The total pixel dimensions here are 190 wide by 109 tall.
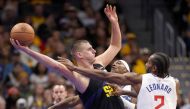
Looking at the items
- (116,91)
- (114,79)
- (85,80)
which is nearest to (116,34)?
(116,91)

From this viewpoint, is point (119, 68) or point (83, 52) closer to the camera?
point (83, 52)

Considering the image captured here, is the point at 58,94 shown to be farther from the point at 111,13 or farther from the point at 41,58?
the point at 41,58

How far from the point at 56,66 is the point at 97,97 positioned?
85 centimetres

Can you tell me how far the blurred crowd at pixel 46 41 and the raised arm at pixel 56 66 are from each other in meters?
5.09

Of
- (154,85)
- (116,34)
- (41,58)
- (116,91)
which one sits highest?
(116,34)

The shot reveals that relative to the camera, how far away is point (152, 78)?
9.44 m

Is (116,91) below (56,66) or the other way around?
below

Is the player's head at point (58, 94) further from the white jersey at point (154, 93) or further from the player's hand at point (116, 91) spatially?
the white jersey at point (154, 93)

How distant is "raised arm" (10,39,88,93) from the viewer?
9.14 m

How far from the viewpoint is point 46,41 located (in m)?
18.0

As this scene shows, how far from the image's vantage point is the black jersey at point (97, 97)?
955 centimetres

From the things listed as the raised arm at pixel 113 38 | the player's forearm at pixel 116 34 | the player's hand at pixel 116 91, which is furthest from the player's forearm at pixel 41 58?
the player's forearm at pixel 116 34

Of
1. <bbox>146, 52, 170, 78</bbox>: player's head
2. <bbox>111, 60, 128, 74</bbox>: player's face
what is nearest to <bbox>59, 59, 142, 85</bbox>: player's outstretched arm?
<bbox>146, 52, 170, 78</bbox>: player's head

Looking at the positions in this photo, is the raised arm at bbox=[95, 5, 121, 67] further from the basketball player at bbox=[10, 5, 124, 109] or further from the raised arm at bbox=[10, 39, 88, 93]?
the raised arm at bbox=[10, 39, 88, 93]
